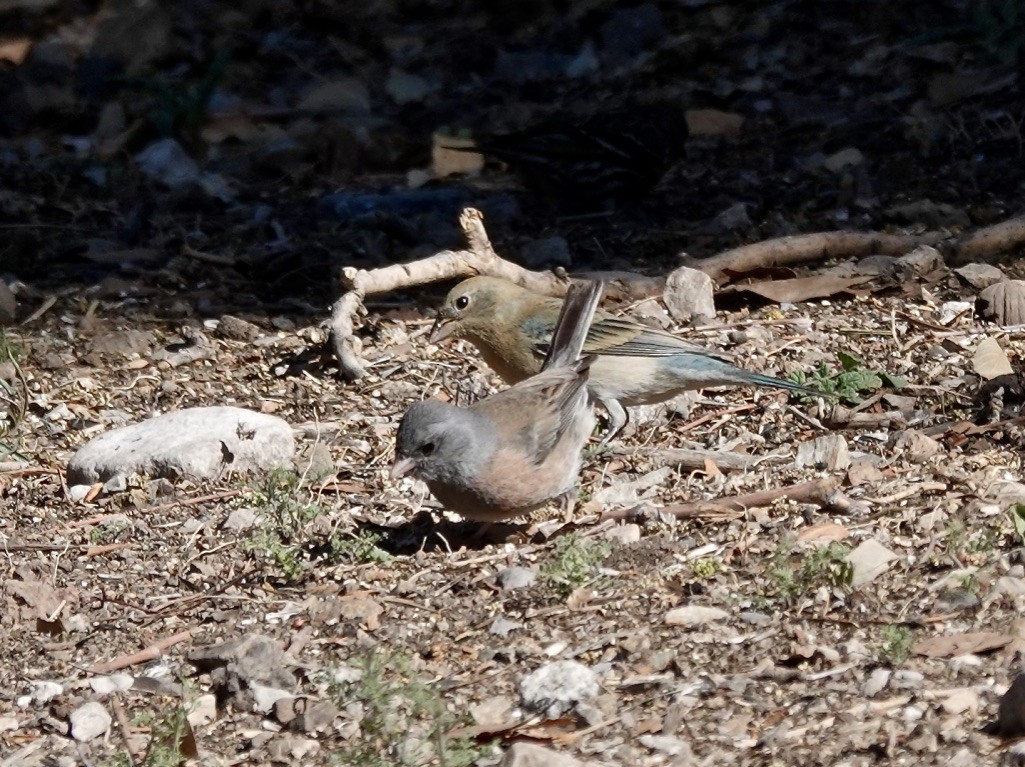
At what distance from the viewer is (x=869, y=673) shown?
4.12 m

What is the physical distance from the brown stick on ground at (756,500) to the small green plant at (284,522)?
49.7 inches

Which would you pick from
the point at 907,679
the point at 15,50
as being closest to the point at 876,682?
the point at 907,679

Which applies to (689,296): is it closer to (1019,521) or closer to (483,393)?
(483,393)

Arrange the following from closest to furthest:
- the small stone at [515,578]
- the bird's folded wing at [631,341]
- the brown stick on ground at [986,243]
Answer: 1. the small stone at [515,578]
2. the bird's folded wing at [631,341]
3. the brown stick on ground at [986,243]

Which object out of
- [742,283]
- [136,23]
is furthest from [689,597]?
[136,23]

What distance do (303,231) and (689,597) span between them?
16.8 feet

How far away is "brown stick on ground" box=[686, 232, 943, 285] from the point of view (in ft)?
25.5

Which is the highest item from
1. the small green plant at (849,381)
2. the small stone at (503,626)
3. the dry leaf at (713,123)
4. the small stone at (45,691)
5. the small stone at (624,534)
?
the small stone at (503,626)

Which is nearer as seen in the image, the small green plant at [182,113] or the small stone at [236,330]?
the small stone at [236,330]

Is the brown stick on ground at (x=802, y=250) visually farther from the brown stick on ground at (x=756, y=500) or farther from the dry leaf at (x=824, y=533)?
the dry leaf at (x=824, y=533)

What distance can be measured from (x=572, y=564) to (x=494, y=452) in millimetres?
717

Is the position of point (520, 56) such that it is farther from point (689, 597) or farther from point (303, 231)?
point (689, 597)

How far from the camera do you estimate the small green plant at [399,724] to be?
3.82m

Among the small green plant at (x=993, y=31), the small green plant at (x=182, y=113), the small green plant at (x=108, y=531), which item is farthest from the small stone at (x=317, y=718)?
the small green plant at (x=993, y=31)
